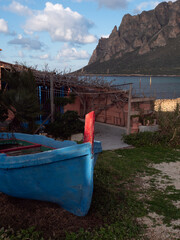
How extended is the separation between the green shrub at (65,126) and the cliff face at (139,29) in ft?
298

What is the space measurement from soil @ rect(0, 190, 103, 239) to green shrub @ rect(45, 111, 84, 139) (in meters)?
6.60

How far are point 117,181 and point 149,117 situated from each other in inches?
282

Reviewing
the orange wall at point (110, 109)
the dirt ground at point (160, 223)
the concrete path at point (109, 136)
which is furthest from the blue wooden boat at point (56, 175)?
the orange wall at point (110, 109)

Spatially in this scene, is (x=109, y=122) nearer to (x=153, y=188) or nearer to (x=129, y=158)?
(x=129, y=158)

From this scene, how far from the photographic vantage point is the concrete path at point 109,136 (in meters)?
11.6

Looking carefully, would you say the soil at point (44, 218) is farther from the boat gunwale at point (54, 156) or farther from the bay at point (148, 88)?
the bay at point (148, 88)

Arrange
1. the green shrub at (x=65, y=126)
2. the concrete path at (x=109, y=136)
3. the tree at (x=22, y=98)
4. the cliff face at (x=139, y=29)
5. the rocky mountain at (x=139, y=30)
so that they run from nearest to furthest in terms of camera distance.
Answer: the tree at (x=22, y=98) < the concrete path at (x=109, y=136) < the green shrub at (x=65, y=126) < the rocky mountain at (x=139, y=30) < the cliff face at (x=139, y=29)

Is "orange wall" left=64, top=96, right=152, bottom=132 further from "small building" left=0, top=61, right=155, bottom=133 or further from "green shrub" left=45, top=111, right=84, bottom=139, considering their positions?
"green shrub" left=45, top=111, right=84, bottom=139

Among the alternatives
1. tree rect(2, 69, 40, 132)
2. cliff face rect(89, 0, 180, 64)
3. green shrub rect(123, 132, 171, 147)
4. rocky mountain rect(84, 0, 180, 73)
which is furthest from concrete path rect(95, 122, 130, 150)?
cliff face rect(89, 0, 180, 64)

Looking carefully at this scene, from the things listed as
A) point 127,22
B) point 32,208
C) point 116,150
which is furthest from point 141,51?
point 32,208

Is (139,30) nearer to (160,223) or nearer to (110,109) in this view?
(110,109)

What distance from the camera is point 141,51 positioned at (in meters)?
87.3

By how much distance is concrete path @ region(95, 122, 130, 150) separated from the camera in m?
11.6

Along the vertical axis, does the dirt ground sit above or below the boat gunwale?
below
